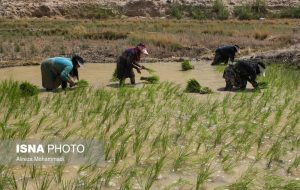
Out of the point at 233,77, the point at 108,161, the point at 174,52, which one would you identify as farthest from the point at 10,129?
the point at 174,52

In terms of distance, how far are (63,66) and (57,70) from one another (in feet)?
0.57

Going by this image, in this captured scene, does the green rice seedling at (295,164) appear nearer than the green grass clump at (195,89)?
Yes

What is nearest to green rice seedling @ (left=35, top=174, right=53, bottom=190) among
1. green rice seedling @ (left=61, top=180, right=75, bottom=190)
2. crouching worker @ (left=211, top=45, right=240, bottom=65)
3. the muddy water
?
green rice seedling @ (left=61, top=180, right=75, bottom=190)

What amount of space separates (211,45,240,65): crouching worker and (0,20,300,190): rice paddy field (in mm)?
5786

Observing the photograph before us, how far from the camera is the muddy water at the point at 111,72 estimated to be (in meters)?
12.0

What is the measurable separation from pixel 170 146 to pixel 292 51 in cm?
1153

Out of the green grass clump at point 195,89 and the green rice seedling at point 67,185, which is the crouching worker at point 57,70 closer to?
the green grass clump at point 195,89

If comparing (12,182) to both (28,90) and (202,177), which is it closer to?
(202,177)

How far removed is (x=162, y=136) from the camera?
18.1ft

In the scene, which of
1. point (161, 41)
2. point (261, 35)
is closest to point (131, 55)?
point (161, 41)

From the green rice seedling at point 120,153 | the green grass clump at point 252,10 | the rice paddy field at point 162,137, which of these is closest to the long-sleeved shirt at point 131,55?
the rice paddy field at point 162,137

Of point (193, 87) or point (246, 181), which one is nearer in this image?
point (246, 181)

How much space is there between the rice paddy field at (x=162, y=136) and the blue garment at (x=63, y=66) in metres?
0.91

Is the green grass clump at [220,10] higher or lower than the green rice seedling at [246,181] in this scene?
lower
